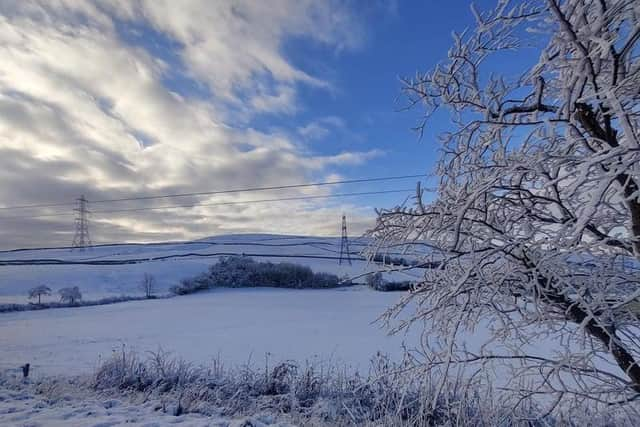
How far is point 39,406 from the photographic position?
480cm

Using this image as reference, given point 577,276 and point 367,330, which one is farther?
point 367,330

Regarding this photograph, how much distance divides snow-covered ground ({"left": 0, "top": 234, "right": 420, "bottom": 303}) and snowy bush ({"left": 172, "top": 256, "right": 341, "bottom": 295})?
2.46 meters

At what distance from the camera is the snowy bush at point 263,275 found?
41.7 metres

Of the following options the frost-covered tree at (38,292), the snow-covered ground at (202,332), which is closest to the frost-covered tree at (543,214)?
the snow-covered ground at (202,332)

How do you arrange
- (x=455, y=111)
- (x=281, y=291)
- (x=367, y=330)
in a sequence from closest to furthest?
(x=455, y=111) < (x=367, y=330) < (x=281, y=291)

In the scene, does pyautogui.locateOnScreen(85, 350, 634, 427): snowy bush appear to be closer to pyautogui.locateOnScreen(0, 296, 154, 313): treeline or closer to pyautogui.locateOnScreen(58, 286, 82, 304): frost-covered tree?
pyautogui.locateOnScreen(0, 296, 154, 313): treeline

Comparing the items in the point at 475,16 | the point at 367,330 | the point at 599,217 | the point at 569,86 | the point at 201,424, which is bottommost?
the point at 367,330

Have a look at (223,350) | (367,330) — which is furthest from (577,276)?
(367,330)

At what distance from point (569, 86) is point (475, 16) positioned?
0.88 metres

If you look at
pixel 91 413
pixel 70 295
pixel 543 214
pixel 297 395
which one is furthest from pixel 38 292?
pixel 543 214

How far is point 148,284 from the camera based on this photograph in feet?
119

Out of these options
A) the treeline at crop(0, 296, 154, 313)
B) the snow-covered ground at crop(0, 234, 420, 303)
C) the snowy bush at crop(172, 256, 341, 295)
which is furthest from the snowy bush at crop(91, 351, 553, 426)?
the snowy bush at crop(172, 256, 341, 295)

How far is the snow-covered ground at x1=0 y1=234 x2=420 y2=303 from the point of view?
115 ft

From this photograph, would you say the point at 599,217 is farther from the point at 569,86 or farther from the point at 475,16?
the point at 475,16
